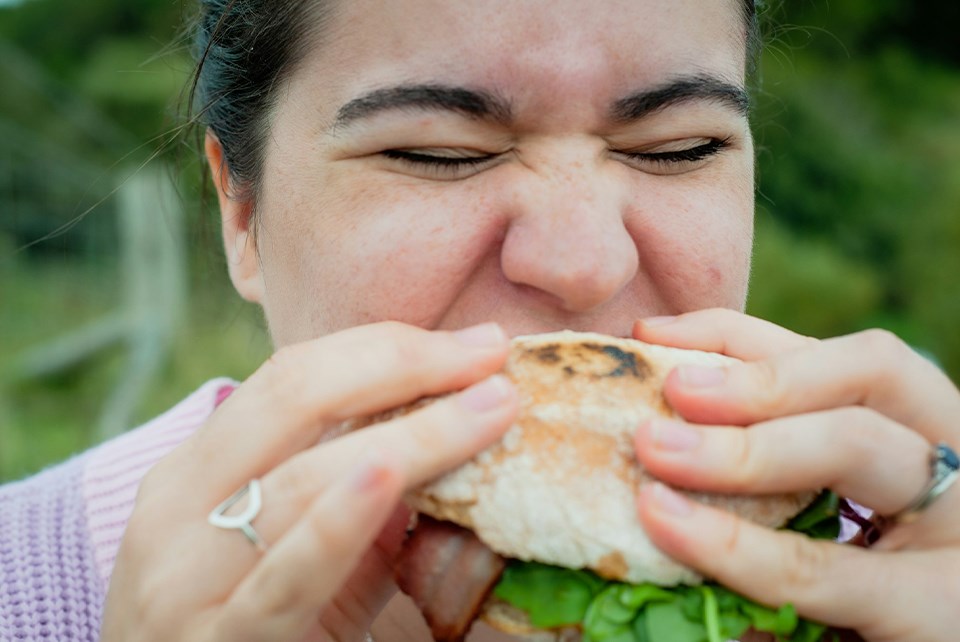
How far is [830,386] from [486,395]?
56 centimetres

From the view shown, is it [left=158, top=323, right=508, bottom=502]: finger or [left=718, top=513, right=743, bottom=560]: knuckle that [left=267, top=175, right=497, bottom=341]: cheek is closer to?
[left=158, top=323, right=508, bottom=502]: finger

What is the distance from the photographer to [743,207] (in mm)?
2068

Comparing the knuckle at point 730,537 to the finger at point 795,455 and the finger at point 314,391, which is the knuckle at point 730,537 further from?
the finger at point 314,391

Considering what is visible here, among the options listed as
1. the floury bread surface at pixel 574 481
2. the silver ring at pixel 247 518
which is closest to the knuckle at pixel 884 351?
the floury bread surface at pixel 574 481

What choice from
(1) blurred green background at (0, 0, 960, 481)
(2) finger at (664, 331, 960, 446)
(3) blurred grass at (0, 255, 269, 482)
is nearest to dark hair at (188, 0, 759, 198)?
(1) blurred green background at (0, 0, 960, 481)

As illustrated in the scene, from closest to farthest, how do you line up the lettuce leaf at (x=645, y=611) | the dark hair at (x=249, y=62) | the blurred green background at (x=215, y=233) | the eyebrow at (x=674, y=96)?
the lettuce leaf at (x=645, y=611) → the eyebrow at (x=674, y=96) → the dark hair at (x=249, y=62) → the blurred green background at (x=215, y=233)

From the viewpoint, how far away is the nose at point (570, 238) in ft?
5.47

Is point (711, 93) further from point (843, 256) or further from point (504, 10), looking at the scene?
point (843, 256)

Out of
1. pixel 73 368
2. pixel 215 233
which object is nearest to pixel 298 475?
pixel 215 233

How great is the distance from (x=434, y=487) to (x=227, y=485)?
33cm

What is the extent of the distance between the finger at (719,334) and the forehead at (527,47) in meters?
0.46

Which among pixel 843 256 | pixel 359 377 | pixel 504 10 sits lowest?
pixel 843 256

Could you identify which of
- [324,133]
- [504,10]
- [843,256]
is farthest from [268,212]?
[843,256]

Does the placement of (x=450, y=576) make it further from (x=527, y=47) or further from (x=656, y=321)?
(x=527, y=47)
